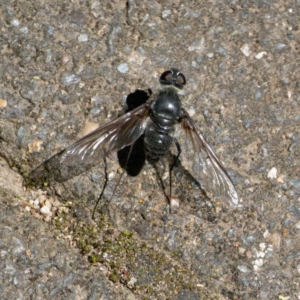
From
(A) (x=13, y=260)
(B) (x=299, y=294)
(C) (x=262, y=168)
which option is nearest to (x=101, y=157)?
(A) (x=13, y=260)

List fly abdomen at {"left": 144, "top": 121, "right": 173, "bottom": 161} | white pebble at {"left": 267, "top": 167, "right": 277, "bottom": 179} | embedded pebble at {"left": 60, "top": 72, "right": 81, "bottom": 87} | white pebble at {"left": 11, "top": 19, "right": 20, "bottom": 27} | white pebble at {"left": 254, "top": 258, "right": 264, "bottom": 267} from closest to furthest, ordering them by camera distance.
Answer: white pebble at {"left": 254, "top": 258, "right": 264, "bottom": 267} < fly abdomen at {"left": 144, "top": 121, "right": 173, "bottom": 161} < white pebble at {"left": 267, "top": 167, "right": 277, "bottom": 179} < embedded pebble at {"left": 60, "top": 72, "right": 81, "bottom": 87} < white pebble at {"left": 11, "top": 19, "right": 20, "bottom": 27}

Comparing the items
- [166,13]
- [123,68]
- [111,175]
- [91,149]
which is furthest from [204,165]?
[166,13]

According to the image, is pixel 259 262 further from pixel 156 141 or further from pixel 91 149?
pixel 91 149

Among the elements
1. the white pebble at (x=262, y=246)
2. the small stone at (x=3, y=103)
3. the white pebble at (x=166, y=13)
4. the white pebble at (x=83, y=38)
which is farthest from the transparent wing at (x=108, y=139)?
the white pebble at (x=262, y=246)

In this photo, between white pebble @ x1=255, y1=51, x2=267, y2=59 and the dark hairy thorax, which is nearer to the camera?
the dark hairy thorax

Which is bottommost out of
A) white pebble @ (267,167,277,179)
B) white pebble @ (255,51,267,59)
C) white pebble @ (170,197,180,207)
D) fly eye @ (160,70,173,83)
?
white pebble @ (267,167,277,179)

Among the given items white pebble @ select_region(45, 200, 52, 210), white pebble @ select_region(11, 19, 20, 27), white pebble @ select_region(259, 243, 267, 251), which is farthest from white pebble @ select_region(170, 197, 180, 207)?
white pebble @ select_region(11, 19, 20, 27)

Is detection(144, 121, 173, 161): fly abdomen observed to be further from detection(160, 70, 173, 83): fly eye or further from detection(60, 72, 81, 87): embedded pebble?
detection(60, 72, 81, 87): embedded pebble
